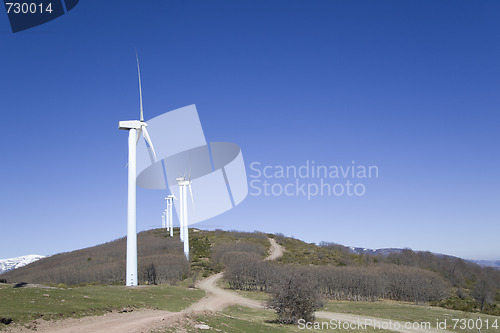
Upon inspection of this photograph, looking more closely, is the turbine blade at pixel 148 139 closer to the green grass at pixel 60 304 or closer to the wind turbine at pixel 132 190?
the wind turbine at pixel 132 190

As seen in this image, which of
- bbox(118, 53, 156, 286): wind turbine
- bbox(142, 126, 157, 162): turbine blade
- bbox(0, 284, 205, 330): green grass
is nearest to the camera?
bbox(0, 284, 205, 330): green grass

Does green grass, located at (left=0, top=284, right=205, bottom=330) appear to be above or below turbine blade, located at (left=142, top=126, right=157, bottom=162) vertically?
below

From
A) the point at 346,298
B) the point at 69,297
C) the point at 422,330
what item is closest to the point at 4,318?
the point at 69,297

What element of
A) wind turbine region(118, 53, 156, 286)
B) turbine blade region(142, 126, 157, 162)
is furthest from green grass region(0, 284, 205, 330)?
turbine blade region(142, 126, 157, 162)

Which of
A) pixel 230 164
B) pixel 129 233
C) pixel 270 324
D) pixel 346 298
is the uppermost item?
pixel 230 164

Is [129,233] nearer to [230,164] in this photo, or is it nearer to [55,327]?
[230,164]

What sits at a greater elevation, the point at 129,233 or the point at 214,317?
the point at 129,233

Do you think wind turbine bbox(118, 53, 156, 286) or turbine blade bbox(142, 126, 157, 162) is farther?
turbine blade bbox(142, 126, 157, 162)

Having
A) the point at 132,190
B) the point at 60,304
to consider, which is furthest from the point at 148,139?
the point at 60,304

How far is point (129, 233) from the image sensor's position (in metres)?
49.3

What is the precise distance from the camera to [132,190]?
50.1 metres

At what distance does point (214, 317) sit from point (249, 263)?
191 ft

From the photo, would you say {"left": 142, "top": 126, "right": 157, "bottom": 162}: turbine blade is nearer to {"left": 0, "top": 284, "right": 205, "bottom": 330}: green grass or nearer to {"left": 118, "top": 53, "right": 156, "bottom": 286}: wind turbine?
{"left": 118, "top": 53, "right": 156, "bottom": 286}: wind turbine

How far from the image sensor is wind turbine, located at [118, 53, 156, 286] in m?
49.3
